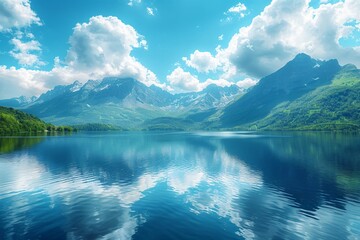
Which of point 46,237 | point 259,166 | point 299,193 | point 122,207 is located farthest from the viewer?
point 259,166

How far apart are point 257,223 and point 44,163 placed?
6809 centimetres

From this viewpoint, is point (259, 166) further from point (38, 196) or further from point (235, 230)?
point (38, 196)

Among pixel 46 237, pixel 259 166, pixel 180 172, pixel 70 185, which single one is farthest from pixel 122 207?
pixel 259 166

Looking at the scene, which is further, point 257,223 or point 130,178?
point 130,178

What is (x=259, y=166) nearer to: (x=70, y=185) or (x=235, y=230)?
(x=235, y=230)

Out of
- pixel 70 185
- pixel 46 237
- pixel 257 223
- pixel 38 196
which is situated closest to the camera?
pixel 46 237

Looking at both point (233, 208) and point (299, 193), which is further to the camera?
point (299, 193)

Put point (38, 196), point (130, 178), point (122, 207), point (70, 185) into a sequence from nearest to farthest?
point (122, 207) → point (38, 196) → point (70, 185) → point (130, 178)

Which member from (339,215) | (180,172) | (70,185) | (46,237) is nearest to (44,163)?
(70,185)

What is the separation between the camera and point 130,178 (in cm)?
5625

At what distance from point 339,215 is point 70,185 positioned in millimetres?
47408

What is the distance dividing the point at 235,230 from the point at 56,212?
24783mm

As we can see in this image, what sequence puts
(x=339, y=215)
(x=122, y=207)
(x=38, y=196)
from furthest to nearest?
1. (x=38, y=196)
2. (x=122, y=207)
3. (x=339, y=215)

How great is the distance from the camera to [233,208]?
36.7m
